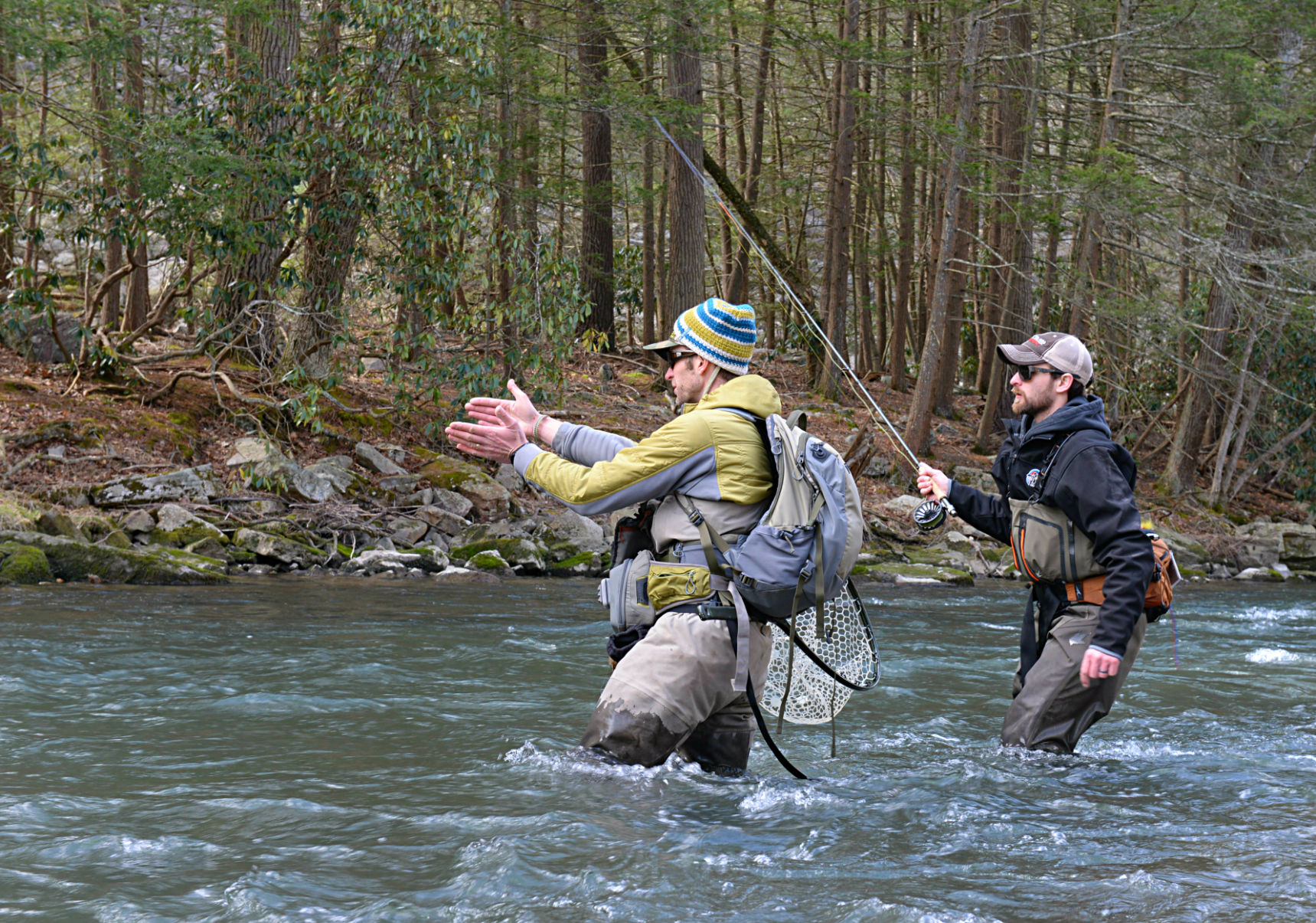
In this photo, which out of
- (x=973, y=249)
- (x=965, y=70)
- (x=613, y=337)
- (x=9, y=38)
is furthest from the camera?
(x=973, y=249)

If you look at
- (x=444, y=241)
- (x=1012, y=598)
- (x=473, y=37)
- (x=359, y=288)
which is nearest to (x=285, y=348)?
(x=359, y=288)

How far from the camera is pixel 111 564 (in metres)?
9.86

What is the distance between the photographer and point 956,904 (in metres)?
3.44

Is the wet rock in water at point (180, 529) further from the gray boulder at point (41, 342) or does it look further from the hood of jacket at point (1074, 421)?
the hood of jacket at point (1074, 421)

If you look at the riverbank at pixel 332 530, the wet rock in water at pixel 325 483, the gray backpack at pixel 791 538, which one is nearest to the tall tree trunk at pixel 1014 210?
the riverbank at pixel 332 530

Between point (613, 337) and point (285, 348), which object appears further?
point (613, 337)

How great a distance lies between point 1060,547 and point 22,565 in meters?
7.99

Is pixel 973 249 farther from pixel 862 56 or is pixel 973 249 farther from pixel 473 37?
pixel 473 37

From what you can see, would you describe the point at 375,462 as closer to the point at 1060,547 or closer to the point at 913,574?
the point at 913,574

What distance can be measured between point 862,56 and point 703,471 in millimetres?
13263

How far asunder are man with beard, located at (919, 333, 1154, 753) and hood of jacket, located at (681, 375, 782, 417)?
109cm

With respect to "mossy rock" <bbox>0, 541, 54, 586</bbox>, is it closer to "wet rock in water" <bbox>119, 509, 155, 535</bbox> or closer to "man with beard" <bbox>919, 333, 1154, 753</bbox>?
"wet rock in water" <bbox>119, 509, 155, 535</bbox>

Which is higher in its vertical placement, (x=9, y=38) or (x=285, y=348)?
(x=9, y=38)

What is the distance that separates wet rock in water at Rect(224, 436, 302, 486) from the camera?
12.0 meters
